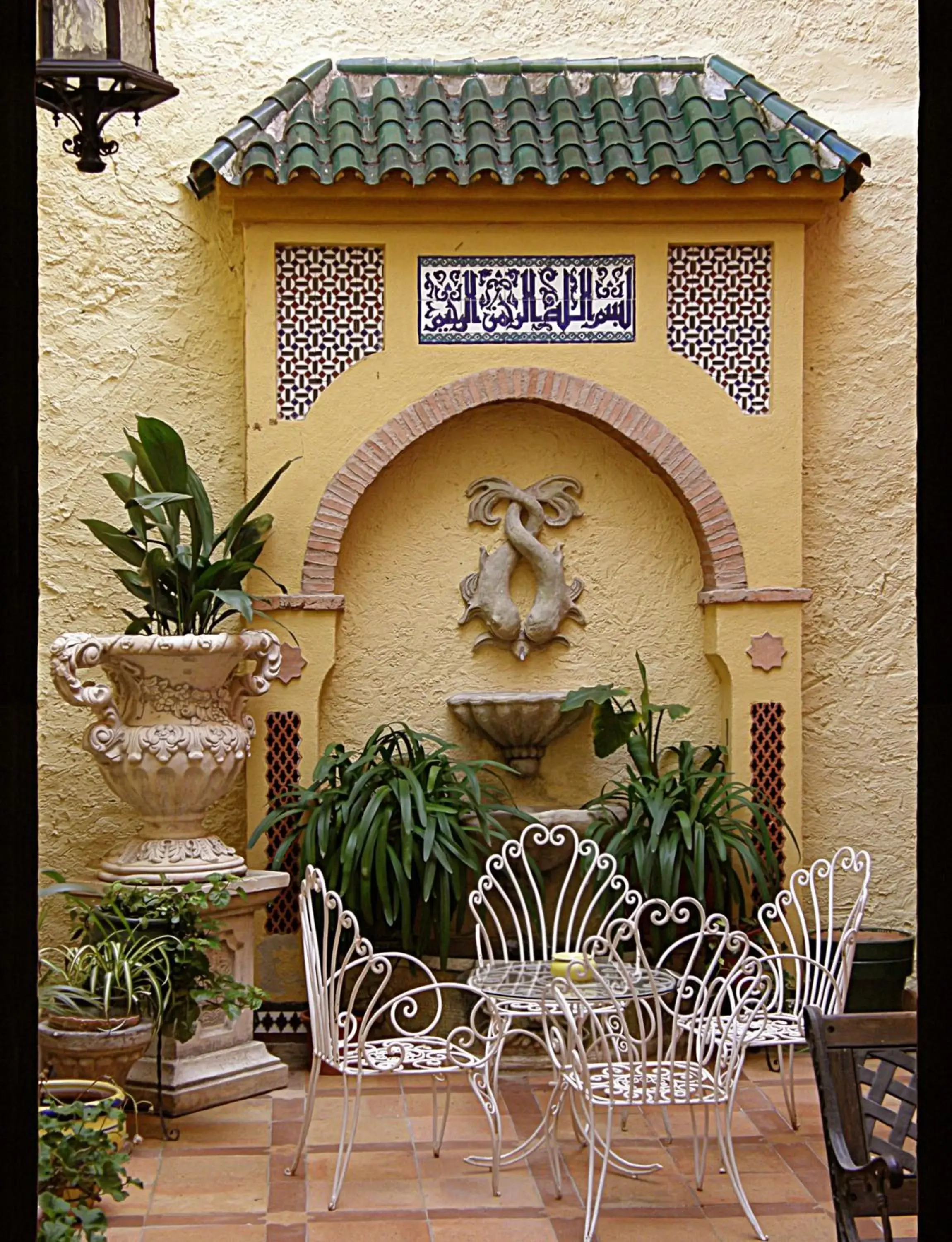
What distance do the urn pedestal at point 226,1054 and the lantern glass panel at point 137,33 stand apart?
9.89 feet

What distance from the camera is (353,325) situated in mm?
6250

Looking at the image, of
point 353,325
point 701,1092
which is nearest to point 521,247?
point 353,325

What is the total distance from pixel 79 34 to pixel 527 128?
310 cm

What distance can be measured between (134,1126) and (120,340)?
3.17 meters

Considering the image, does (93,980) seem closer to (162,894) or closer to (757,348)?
(162,894)

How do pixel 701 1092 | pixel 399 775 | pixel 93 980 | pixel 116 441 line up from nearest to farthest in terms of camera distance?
pixel 701 1092 → pixel 93 980 → pixel 399 775 → pixel 116 441

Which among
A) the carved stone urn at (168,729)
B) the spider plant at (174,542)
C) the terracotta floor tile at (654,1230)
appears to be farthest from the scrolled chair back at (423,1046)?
the spider plant at (174,542)

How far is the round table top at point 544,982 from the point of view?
4312 mm

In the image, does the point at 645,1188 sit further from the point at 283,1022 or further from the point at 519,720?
the point at 519,720

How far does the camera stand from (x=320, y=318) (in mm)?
6238

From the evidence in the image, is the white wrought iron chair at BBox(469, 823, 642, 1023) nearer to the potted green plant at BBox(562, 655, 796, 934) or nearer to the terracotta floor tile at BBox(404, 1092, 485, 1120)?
the potted green plant at BBox(562, 655, 796, 934)

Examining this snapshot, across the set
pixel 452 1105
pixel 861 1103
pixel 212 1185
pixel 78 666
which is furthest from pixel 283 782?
pixel 861 1103

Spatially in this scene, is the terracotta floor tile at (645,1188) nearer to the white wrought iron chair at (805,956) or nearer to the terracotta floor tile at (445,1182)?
the terracotta floor tile at (445,1182)

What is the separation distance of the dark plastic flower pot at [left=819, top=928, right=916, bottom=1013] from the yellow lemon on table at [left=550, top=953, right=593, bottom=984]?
73.5 inches
